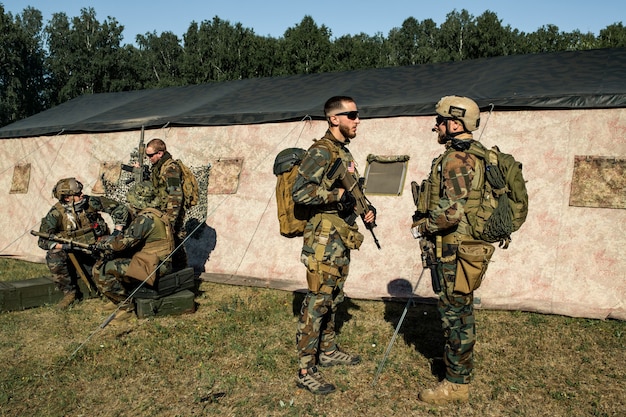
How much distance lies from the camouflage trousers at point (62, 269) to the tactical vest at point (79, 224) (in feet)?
0.86

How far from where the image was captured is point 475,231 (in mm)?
4418

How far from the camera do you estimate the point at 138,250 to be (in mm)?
7152

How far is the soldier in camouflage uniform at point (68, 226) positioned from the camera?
7.86 metres

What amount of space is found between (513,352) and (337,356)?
1.89 metres

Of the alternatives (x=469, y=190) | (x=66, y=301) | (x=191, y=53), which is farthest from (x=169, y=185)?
(x=191, y=53)

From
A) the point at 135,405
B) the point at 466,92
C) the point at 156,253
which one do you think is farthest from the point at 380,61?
the point at 135,405

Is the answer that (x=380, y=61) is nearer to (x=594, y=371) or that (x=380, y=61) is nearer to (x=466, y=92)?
(x=466, y=92)

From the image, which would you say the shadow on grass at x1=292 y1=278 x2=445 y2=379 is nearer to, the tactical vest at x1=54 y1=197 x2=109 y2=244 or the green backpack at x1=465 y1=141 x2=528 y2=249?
the green backpack at x1=465 y1=141 x2=528 y2=249

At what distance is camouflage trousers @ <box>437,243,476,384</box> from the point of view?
4438 millimetres

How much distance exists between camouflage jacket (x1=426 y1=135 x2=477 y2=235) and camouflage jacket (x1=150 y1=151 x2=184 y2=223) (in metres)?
4.17

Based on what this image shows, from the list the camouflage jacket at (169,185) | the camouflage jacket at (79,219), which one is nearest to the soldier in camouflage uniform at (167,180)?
the camouflage jacket at (169,185)

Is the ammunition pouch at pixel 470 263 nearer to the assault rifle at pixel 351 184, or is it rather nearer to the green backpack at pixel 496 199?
the green backpack at pixel 496 199

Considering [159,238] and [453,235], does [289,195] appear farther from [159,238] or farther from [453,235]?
[159,238]

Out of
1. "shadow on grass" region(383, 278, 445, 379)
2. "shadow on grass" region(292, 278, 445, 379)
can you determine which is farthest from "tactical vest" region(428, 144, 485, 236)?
"shadow on grass" region(292, 278, 445, 379)
